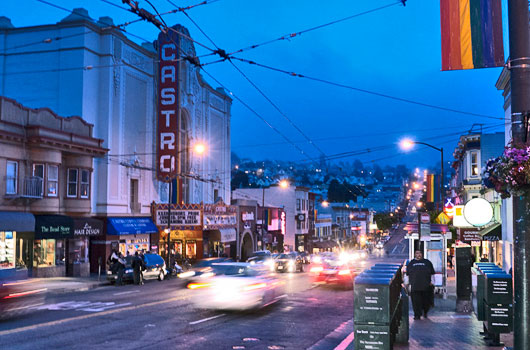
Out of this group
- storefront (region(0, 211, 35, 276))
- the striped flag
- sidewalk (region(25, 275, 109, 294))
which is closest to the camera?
the striped flag

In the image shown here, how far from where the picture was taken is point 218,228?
4912cm

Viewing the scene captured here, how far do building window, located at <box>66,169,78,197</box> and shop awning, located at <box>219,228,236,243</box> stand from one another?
18.7m

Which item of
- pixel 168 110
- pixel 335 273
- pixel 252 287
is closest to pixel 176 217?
pixel 168 110

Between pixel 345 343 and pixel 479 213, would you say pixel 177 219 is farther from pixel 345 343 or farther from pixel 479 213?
pixel 345 343

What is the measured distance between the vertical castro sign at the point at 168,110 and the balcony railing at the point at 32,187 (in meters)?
11.8

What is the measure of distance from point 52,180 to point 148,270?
7578 millimetres

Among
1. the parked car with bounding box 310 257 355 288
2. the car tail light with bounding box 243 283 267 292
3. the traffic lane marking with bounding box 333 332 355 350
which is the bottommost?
the parked car with bounding box 310 257 355 288

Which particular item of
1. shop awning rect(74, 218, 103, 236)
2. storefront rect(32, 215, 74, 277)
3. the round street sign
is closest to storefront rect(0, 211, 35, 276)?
storefront rect(32, 215, 74, 277)

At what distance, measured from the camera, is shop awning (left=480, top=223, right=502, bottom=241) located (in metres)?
33.6

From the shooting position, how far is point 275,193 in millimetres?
80750

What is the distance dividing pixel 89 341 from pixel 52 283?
57.1 ft

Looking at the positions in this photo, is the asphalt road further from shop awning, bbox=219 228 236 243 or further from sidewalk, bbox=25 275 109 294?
shop awning, bbox=219 228 236 243

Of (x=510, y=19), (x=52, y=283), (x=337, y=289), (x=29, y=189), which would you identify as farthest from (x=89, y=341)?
(x=29, y=189)

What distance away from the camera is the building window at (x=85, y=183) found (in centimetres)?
3397
